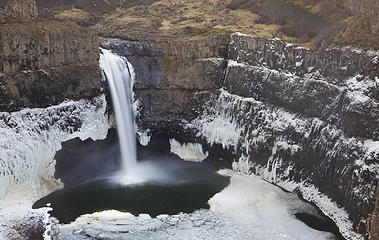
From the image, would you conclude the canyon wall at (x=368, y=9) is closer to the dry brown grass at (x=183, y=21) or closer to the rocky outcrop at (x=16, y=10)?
the dry brown grass at (x=183, y=21)

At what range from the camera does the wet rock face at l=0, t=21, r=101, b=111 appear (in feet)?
92.8

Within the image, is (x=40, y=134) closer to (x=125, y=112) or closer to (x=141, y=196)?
(x=125, y=112)

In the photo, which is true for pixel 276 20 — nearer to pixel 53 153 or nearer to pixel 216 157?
pixel 216 157

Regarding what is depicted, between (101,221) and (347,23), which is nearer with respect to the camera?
(101,221)

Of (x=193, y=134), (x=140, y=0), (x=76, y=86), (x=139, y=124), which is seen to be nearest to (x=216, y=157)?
(x=193, y=134)

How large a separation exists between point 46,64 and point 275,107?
15.2 m

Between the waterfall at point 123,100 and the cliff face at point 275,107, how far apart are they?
3.17 feet

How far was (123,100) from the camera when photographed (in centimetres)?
3331

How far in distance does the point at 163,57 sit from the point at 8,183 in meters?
14.6

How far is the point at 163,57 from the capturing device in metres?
35.2

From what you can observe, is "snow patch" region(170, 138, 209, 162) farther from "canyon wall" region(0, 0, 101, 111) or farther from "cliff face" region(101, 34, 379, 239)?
"canyon wall" region(0, 0, 101, 111)

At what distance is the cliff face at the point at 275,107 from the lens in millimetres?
24172

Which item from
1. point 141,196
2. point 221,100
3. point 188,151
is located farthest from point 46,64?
point 221,100

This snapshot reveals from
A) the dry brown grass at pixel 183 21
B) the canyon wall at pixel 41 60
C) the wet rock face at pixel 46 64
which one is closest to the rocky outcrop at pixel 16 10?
the canyon wall at pixel 41 60
